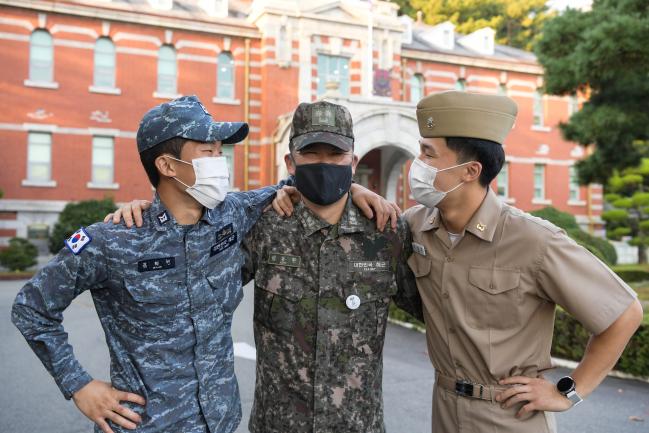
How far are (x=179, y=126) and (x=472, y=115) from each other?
1.36m

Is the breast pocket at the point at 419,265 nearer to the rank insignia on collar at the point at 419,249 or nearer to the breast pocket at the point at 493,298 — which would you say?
the rank insignia on collar at the point at 419,249

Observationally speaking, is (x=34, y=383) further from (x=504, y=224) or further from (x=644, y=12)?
(x=644, y=12)

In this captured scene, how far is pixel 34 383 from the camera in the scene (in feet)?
21.3

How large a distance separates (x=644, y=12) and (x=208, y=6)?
1779 centimetres

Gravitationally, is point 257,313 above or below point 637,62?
below

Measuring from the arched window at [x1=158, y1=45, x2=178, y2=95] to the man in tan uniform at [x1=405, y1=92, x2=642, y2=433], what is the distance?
2165cm

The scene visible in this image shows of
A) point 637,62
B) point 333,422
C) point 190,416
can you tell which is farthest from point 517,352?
point 637,62

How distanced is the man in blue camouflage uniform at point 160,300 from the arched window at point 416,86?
83.4ft

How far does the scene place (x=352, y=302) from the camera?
2.68 meters

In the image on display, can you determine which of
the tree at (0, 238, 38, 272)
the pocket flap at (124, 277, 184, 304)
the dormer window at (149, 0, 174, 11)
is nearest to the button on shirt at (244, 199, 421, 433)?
the pocket flap at (124, 277, 184, 304)

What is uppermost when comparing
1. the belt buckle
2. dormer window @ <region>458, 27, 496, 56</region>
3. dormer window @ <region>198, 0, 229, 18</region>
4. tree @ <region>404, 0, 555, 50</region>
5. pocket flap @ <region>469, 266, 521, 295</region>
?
tree @ <region>404, 0, 555, 50</region>

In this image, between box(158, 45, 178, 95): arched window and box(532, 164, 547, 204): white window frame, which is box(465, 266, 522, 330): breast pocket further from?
box(532, 164, 547, 204): white window frame

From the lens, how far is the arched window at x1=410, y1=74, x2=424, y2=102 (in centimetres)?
2695

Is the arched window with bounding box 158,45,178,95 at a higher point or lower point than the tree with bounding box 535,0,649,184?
higher
